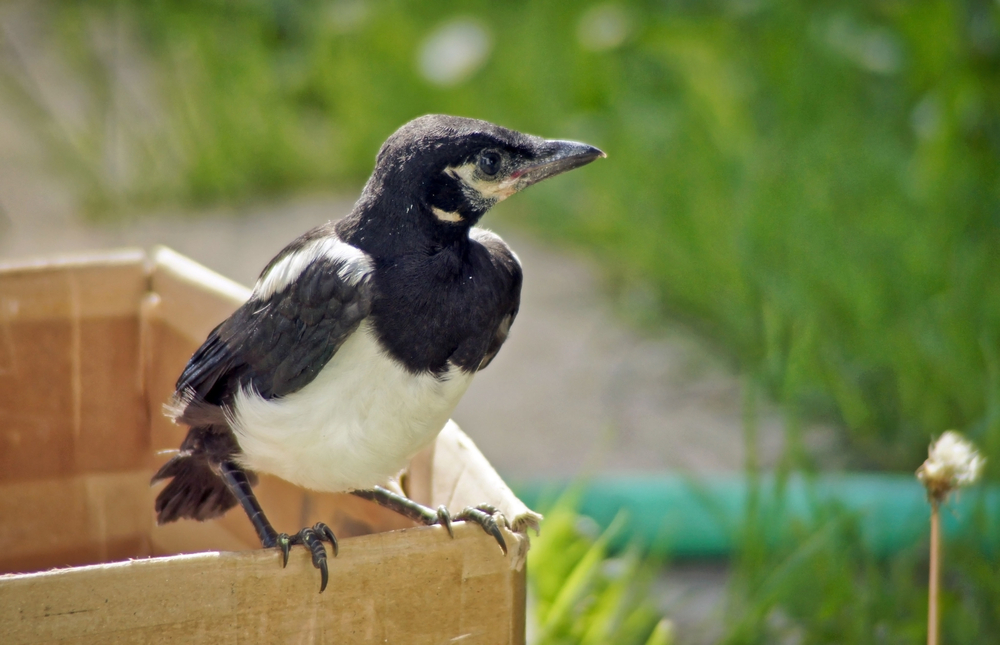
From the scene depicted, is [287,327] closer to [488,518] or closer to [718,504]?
[488,518]

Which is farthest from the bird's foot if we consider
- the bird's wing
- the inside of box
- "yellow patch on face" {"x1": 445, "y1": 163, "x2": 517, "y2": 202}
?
"yellow patch on face" {"x1": 445, "y1": 163, "x2": 517, "y2": 202}

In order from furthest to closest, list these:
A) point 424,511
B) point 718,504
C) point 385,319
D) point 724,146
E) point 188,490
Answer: point 724,146, point 718,504, point 188,490, point 424,511, point 385,319

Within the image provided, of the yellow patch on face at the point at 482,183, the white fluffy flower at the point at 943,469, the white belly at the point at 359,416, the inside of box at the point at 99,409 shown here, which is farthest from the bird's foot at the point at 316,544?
the white fluffy flower at the point at 943,469

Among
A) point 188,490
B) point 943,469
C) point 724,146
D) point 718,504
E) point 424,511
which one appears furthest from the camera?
point 724,146

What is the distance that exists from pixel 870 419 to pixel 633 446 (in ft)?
1.98

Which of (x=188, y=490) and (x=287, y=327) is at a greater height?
(x=287, y=327)

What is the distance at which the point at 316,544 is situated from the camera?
107 cm

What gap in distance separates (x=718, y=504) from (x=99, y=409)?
1107 mm

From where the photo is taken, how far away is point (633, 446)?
2.69 meters

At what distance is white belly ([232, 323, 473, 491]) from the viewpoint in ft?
3.92

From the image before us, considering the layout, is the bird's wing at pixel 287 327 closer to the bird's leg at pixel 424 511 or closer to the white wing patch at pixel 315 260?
the white wing patch at pixel 315 260

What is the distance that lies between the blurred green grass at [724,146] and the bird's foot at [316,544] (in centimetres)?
80

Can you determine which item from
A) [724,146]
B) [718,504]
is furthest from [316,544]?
[724,146]

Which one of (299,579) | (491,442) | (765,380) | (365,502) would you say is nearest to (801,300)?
(765,380)
